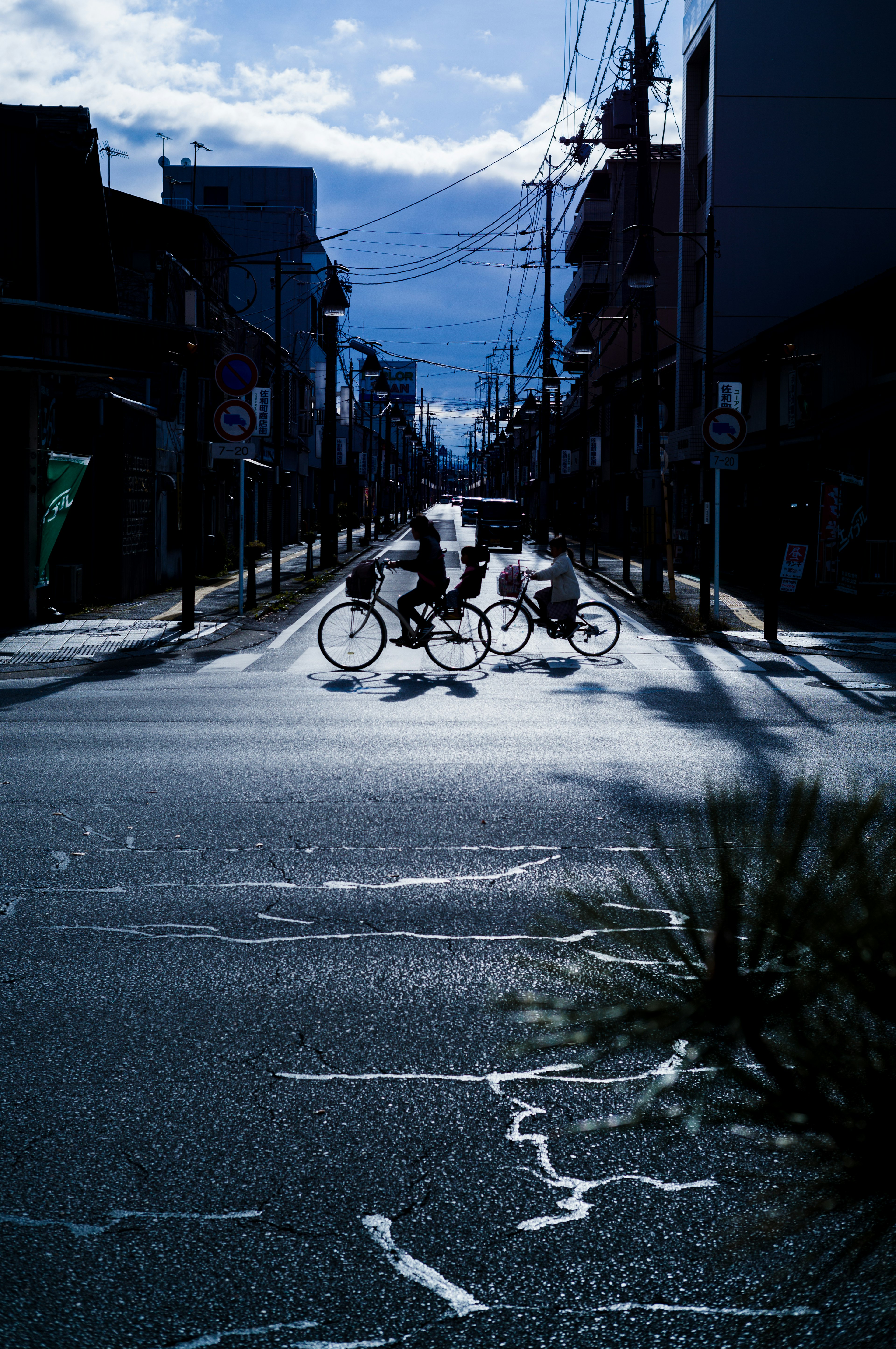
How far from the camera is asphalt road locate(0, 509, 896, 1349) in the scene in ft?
8.25

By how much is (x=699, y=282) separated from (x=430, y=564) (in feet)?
100

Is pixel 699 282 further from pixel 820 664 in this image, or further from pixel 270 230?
pixel 270 230

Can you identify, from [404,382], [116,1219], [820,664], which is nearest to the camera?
[116,1219]

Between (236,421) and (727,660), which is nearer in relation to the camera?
(727,660)

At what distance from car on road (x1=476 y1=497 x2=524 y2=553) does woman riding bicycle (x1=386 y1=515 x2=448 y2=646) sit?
31.5m

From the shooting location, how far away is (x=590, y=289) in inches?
2633

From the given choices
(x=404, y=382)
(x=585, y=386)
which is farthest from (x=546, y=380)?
(x=404, y=382)

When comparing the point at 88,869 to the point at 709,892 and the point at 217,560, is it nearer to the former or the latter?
the point at 709,892

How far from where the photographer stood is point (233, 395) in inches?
767

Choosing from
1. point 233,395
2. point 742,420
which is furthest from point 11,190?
point 742,420

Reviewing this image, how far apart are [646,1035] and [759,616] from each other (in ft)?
67.7

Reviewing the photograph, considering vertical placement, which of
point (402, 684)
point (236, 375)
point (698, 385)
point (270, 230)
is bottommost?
point (402, 684)

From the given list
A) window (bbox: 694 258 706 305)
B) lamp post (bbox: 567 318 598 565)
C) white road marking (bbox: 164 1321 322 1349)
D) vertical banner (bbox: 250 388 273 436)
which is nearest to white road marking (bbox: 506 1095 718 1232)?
white road marking (bbox: 164 1321 322 1349)

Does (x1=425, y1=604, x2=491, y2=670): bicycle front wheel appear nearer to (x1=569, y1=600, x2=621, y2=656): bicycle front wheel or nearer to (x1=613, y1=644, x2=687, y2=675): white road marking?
(x1=569, y1=600, x2=621, y2=656): bicycle front wheel
